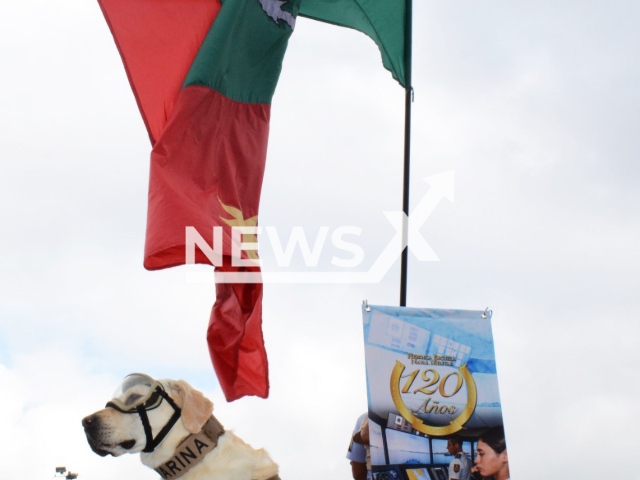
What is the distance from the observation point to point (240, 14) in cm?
617

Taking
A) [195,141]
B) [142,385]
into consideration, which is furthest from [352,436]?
[195,141]

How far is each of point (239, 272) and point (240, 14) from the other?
242 cm

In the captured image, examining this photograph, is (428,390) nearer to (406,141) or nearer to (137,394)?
(137,394)

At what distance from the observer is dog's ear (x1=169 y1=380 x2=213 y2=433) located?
4172mm

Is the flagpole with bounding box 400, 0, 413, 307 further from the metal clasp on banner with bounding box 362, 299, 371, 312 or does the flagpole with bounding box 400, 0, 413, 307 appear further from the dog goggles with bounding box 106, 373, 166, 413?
the dog goggles with bounding box 106, 373, 166, 413

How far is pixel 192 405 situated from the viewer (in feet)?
13.8

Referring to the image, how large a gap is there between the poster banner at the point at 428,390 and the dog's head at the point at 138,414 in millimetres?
1069

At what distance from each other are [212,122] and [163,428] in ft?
8.68

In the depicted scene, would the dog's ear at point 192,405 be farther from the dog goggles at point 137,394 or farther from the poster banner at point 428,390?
the poster banner at point 428,390

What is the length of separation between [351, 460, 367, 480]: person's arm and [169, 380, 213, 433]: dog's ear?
4.61 feet

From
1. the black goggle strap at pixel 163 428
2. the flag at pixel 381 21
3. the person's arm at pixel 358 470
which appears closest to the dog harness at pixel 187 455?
the black goggle strap at pixel 163 428

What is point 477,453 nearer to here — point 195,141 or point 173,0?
point 195,141

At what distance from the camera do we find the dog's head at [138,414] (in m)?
3.86

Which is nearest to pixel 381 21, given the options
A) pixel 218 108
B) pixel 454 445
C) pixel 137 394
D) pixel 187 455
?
pixel 218 108
